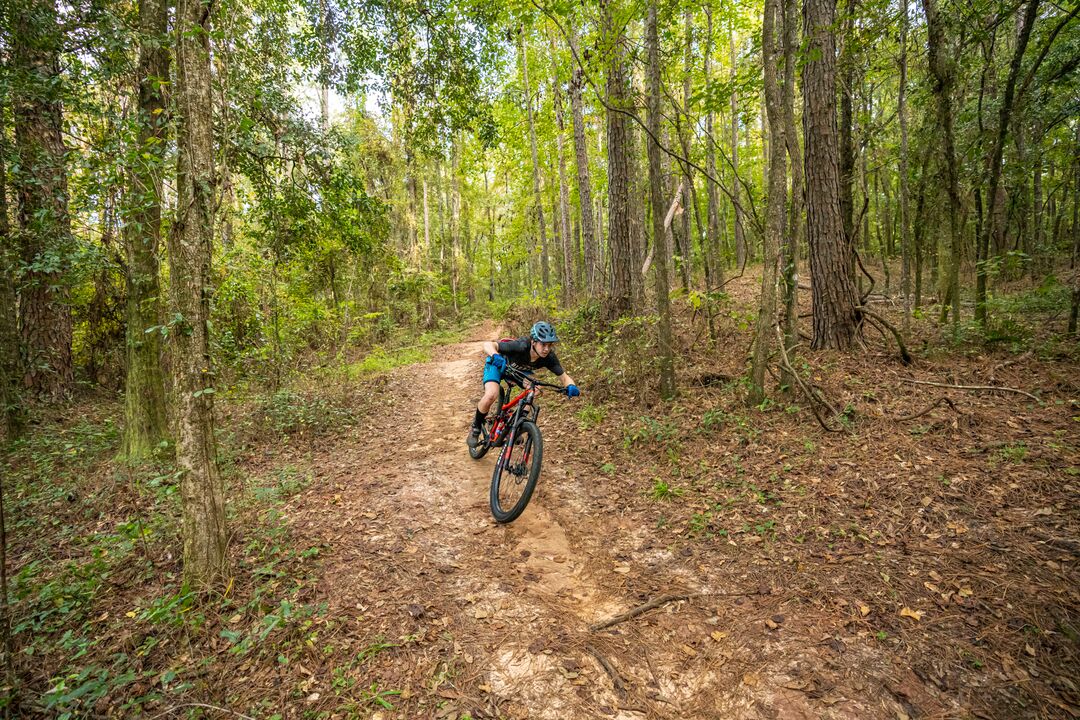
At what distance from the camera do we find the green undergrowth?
285 cm

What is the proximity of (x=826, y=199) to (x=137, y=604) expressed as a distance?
996 centimetres

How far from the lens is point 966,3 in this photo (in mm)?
7832

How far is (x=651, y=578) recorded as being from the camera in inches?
157

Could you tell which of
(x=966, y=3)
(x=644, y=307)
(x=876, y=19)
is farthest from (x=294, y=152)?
(x=966, y=3)

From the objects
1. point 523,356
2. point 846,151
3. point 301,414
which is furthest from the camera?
point 301,414

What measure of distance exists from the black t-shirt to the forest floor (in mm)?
1520

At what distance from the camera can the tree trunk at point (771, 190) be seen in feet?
19.2

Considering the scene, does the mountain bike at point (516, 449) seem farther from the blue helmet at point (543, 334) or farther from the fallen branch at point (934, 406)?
the fallen branch at point (934, 406)

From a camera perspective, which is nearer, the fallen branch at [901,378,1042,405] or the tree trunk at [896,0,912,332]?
the fallen branch at [901,378,1042,405]

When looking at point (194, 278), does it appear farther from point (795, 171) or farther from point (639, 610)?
point (795, 171)

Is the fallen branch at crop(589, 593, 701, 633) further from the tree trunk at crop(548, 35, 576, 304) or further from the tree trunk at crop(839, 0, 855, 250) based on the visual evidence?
the tree trunk at crop(548, 35, 576, 304)

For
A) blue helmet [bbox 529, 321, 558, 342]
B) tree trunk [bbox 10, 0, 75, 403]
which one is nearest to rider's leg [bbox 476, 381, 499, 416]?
blue helmet [bbox 529, 321, 558, 342]

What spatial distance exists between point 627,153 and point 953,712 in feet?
31.9

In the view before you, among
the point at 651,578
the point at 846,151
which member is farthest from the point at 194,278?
the point at 846,151
